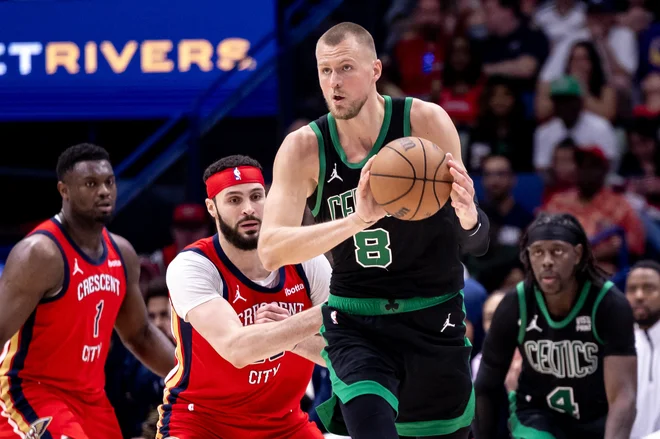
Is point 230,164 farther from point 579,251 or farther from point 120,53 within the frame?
point 120,53

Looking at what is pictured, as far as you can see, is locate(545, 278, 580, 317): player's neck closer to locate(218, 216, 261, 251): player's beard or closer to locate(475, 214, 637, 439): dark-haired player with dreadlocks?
locate(475, 214, 637, 439): dark-haired player with dreadlocks

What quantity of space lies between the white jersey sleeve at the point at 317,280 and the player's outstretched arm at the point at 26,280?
1.29m

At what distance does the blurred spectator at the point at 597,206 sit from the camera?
8898mm

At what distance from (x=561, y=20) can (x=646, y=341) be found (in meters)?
4.64

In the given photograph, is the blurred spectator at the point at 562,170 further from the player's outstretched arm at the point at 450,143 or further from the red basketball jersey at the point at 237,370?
the player's outstretched arm at the point at 450,143

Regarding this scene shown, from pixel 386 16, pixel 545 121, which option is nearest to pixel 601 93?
pixel 545 121

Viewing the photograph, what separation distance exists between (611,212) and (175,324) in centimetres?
477

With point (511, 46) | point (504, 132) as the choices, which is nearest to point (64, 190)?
point (504, 132)

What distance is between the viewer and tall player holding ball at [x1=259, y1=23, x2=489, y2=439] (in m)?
4.26

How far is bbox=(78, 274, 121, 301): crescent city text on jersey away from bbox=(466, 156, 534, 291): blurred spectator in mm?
3698

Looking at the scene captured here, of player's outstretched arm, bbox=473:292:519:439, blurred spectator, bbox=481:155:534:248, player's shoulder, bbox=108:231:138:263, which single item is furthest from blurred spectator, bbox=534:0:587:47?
player's shoulder, bbox=108:231:138:263

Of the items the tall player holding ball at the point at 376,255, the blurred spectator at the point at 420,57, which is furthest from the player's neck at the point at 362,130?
the blurred spectator at the point at 420,57

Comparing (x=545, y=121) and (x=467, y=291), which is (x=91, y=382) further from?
(x=545, y=121)

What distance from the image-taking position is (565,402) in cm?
596
